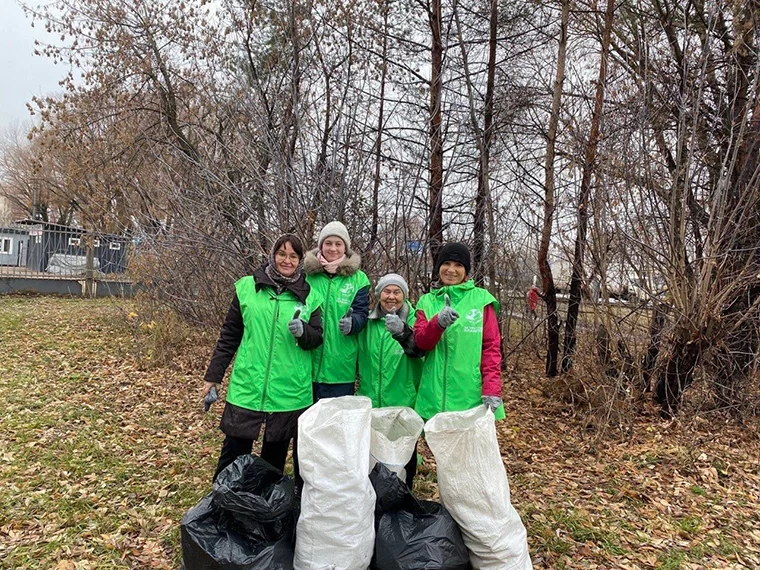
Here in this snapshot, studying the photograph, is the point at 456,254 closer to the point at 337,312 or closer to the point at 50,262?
the point at 337,312

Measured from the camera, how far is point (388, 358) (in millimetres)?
2998

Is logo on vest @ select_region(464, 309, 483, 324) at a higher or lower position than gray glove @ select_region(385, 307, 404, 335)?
higher

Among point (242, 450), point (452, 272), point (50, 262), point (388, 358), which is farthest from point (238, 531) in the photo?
point (50, 262)

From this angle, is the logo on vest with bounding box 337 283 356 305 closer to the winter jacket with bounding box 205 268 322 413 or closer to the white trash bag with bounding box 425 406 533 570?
the winter jacket with bounding box 205 268 322 413

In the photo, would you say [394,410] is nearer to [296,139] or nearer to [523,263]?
[296,139]

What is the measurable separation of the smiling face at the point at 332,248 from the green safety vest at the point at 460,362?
0.66m

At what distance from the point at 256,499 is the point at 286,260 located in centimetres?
122

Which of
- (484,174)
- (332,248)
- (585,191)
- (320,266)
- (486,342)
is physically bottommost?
(486,342)

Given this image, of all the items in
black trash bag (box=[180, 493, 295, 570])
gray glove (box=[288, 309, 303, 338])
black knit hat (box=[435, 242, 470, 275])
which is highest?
black knit hat (box=[435, 242, 470, 275])

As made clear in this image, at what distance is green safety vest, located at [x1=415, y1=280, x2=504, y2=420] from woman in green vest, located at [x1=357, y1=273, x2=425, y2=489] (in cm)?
19

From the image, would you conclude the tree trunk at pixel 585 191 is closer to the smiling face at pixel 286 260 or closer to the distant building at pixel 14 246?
the smiling face at pixel 286 260

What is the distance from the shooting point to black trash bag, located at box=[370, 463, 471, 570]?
2.20 metres

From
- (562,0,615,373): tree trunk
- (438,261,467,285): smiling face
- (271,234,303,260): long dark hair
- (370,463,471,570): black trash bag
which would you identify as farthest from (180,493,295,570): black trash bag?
(562,0,615,373): tree trunk

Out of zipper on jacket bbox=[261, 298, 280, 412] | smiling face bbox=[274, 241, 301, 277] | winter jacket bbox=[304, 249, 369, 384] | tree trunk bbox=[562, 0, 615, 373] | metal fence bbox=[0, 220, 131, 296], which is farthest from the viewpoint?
metal fence bbox=[0, 220, 131, 296]
